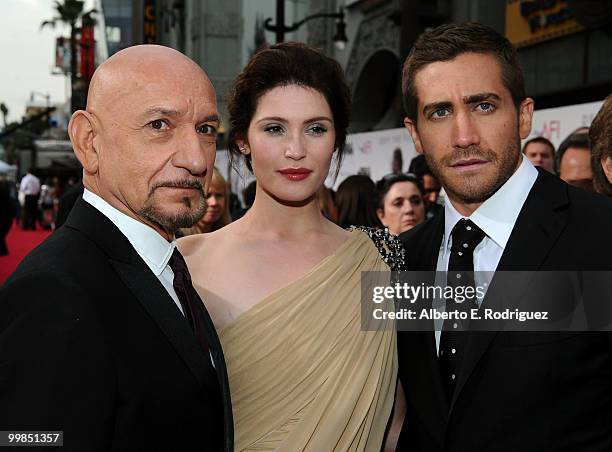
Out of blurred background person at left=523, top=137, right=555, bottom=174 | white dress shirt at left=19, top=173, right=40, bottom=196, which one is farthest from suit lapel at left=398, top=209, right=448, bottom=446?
white dress shirt at left=19, top=173, right=40, bottom=196

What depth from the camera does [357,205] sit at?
19.3ft

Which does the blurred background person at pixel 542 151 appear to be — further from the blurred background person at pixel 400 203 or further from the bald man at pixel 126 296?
the bald man at pixel 126 296

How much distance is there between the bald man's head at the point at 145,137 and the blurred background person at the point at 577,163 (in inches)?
140

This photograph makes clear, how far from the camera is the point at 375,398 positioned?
2.56 metres

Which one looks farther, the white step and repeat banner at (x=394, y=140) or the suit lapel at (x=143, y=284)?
the white step and repeat banner at (x=394, y=140)

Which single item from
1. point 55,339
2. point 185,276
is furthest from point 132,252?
point 55,339

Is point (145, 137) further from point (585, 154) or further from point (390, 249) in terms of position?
point (585, 154)

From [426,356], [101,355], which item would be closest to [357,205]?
[426,356]

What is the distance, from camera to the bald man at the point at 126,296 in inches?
53.2

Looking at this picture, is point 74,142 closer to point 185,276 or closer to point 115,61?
point 115,61

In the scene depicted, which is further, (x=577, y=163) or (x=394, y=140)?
(x=394, y=140)

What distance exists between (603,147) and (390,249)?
997 millimetres

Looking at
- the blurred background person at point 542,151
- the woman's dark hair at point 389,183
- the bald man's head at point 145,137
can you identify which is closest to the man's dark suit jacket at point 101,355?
the bald man's head at point 145,137

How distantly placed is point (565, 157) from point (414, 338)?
2.86 m
